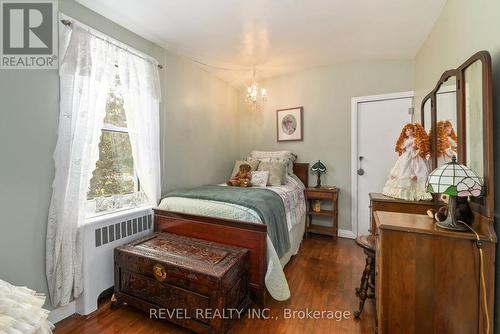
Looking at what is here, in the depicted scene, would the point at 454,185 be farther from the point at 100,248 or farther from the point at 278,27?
the point at 100,248

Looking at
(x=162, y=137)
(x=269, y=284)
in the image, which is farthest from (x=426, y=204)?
(x=162, y=137)

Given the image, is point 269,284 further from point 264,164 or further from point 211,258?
point 264,164

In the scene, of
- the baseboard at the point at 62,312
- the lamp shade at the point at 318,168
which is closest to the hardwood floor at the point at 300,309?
the baseboard at the point at 62,312

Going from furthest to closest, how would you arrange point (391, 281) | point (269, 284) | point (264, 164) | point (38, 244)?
point (264, 164) < point (269, 284) < point (38, 244) < point (391, 281)

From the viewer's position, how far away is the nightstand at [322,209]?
126 inches

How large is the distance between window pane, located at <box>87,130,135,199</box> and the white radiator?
0.29 m

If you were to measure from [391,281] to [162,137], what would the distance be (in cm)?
246

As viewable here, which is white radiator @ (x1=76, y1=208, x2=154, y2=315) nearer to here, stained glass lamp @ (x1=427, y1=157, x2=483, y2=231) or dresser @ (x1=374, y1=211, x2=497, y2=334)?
dresser @ (x1=374, y1=211, x2=497, y2=334)

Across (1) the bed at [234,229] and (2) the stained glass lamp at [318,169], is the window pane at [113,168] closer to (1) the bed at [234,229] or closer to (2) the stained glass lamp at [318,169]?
(1) the bed at [234,229]

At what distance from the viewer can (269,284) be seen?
5.78ft

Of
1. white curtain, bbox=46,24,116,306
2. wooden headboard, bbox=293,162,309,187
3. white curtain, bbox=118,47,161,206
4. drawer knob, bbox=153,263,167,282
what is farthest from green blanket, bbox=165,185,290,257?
wooden headboard, bbox=293,162,309,187

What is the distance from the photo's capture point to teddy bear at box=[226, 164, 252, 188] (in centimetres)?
294

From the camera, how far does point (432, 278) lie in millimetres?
1140

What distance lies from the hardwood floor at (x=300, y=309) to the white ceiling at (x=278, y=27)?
2512 mm
